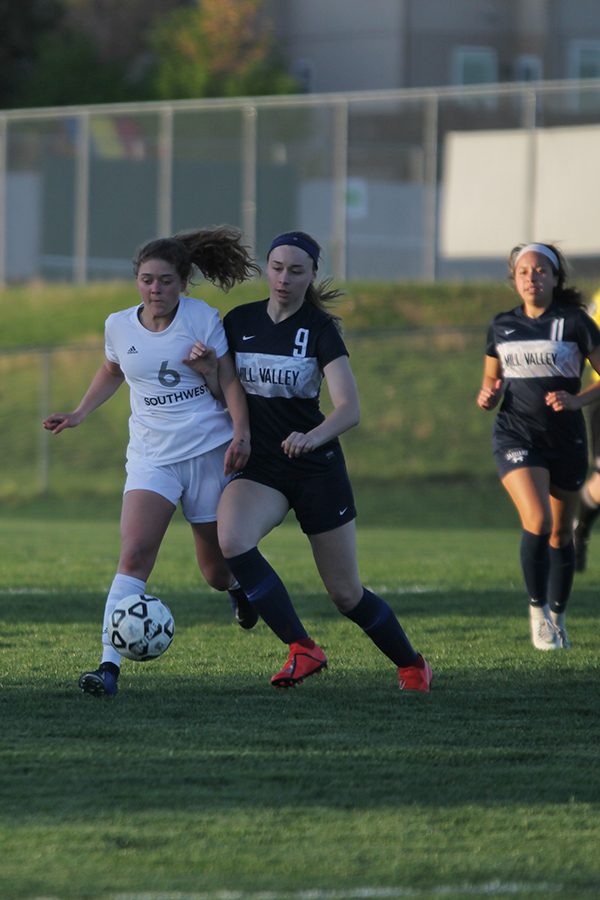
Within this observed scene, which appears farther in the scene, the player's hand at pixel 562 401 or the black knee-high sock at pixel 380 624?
the player's hand at pixel 562 401

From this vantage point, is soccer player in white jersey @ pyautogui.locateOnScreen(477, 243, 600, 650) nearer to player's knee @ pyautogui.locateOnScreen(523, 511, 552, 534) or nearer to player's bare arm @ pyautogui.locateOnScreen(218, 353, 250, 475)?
player's knee @ pyautogui.locateOnScreen(523, 511, 552, 534)

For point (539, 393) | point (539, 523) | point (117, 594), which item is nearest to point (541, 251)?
point (539, 393)

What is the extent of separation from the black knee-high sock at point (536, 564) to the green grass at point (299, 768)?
275 mm

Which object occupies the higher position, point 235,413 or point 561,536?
point 235,413

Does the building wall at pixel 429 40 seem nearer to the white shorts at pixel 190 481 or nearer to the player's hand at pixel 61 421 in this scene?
the player's hand at pixel 61 421

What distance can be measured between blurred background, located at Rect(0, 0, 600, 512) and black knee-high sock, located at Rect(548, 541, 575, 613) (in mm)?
13927

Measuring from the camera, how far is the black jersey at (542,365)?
802 centimetres

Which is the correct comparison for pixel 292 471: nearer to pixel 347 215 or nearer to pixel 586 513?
pixel 586 513

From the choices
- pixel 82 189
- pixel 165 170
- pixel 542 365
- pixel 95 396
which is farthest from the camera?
pixel 82 189

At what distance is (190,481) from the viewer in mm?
6695

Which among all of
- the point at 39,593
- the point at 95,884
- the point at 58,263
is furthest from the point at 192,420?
the point at 58,263

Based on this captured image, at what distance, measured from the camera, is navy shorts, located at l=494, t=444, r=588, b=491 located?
8031 millimetres

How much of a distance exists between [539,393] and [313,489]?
1991 mm

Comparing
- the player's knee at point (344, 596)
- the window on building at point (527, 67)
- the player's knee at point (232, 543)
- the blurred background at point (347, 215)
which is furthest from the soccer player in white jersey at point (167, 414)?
the window on building at point (527, 67)
